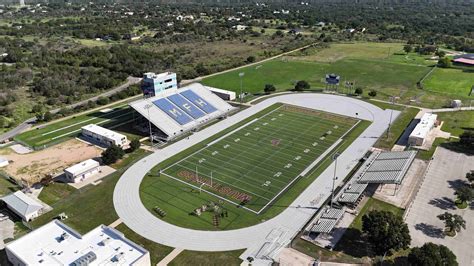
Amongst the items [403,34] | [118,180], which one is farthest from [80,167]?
[403,34]

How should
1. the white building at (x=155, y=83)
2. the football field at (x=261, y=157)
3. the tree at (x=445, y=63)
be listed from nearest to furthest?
the football field at (x=261, y=157)
the white building at (x=155, y=83)
the tree at (x=445, y=63)

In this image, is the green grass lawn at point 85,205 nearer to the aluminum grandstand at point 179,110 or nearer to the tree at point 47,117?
the aluminum grandstand at point 179,110

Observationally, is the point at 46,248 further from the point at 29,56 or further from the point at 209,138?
the point at 29,56

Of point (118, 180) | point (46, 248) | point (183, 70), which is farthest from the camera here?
point (183, 70)

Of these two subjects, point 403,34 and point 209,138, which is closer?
point 209,138

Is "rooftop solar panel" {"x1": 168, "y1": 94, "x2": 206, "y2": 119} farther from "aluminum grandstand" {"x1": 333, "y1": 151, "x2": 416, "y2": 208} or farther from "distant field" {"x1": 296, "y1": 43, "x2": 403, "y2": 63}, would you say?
"distant field" {"x1": 296, "y1": 43, "x2": 403, "y2": 63}

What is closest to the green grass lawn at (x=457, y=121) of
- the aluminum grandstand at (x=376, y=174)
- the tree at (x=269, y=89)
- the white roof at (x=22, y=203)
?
the aluminum grandstand at (x=376, y=174)

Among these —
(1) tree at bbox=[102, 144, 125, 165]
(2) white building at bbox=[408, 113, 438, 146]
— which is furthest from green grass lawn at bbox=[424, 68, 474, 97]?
(1) tree at bbox=[102, 144, 125, 165]
